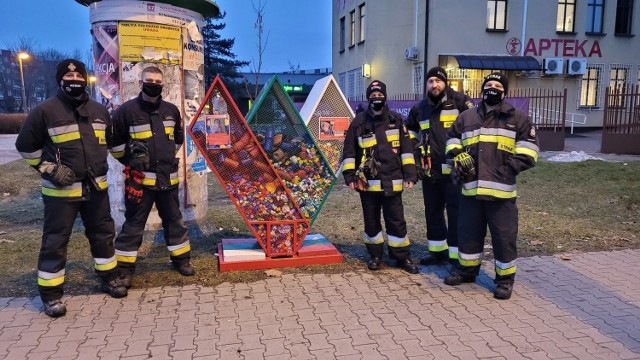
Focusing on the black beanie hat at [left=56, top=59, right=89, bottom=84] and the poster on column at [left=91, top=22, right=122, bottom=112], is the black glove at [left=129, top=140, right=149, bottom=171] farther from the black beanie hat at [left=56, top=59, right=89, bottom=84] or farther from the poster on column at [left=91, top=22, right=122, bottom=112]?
the poster on column at [left=91, top=22, right=122, bottom=112]

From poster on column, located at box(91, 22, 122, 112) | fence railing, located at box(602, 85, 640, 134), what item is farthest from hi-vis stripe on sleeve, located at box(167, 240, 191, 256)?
fence railing, located at box(602, 85, 640, 134)

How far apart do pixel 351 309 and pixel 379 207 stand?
1.32 meters

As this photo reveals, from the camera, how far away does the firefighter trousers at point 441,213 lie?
523 centimetres

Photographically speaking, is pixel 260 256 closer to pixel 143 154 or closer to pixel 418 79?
pixel 143 154

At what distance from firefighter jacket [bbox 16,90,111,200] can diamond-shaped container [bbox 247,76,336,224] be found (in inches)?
58.4

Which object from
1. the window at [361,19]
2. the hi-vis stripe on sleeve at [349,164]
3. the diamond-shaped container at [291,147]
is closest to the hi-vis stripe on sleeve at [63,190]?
the diamond-shaped container at [291,147]

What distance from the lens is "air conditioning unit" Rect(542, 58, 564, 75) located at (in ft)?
74.8

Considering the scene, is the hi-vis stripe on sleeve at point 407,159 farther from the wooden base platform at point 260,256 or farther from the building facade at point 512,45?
the building facade at point 512,45

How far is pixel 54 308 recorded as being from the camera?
4.10 meters

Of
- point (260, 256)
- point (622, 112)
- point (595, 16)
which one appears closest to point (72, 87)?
point (260, 256)

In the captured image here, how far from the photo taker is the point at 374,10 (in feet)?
78.3

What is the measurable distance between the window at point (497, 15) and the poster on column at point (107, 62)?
20.4 m

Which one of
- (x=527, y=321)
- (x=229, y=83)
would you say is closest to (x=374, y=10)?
(x=229, y=83)

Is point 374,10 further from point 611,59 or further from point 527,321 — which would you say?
point 527,321
